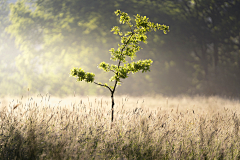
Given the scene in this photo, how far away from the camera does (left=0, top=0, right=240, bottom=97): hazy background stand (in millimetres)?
12734

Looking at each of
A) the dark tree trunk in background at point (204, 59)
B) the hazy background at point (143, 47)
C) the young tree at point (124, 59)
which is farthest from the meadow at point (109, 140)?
the dark tree trunk in background at point (204, 59)

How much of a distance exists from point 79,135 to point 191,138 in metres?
2.10

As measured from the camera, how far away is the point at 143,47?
43.3ft

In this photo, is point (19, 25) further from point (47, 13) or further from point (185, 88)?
point (185, 88)

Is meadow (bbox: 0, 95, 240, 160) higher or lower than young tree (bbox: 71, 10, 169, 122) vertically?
lower

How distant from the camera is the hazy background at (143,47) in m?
12.7

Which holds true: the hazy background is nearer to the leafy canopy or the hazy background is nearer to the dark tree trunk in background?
the dark tree trunk in background

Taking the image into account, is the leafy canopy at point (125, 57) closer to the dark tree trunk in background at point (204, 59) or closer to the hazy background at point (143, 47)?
the hazy background at point (143, 47)

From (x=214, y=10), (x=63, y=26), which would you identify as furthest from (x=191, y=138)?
(x=214, y=10)

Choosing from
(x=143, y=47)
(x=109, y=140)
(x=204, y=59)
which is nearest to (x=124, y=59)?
(x=109, y=140)


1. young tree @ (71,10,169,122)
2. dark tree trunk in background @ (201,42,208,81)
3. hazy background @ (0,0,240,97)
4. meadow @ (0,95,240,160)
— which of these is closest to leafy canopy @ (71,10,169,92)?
young tree @ (71,10,169,122)

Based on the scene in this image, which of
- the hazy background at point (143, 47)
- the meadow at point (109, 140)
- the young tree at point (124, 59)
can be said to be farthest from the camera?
the hazy background at point (143, 47)

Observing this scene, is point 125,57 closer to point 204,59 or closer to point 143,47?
point 143,47

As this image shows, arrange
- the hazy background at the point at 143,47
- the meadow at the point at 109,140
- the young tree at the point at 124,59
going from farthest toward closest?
the hazy background at the point at 143,47 → the young tree at the point at 124,59 → the meadow at the point at 109,140
